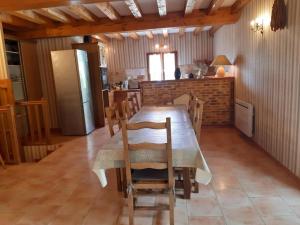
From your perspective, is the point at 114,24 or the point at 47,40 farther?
the point at 47,40

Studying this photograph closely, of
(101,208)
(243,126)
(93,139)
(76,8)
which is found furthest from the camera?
(93,139)

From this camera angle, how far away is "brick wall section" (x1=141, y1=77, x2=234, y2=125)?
5.68 m

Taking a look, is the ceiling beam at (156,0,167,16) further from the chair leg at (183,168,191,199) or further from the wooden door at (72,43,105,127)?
the chair leg at (183,168,191,199)

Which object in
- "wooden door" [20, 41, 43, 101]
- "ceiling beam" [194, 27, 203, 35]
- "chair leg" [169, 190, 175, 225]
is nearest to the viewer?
"chair leg" [169, 190, 175, 225]

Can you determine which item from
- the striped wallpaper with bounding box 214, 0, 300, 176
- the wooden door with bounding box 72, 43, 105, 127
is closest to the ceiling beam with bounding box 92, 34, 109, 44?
the wooden door with bounding box 72, 43, 105, 127

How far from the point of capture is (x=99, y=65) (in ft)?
20.1

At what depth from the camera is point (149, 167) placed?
1965 millimetres

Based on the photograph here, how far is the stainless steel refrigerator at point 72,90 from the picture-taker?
17.3 ft

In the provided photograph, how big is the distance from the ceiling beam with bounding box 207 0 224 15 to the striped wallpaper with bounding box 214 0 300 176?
1.63 feet

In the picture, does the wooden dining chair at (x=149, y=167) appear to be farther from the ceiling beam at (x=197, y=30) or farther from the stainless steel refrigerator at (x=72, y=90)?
→ the ceiling beam at (x=197, y=30)

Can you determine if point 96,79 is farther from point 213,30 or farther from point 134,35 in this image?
point 213,30

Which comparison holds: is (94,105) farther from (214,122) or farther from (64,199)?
(64,199)

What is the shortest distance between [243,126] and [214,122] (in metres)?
1.13

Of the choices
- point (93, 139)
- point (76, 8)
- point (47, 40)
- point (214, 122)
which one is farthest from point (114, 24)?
point (214, 122)
